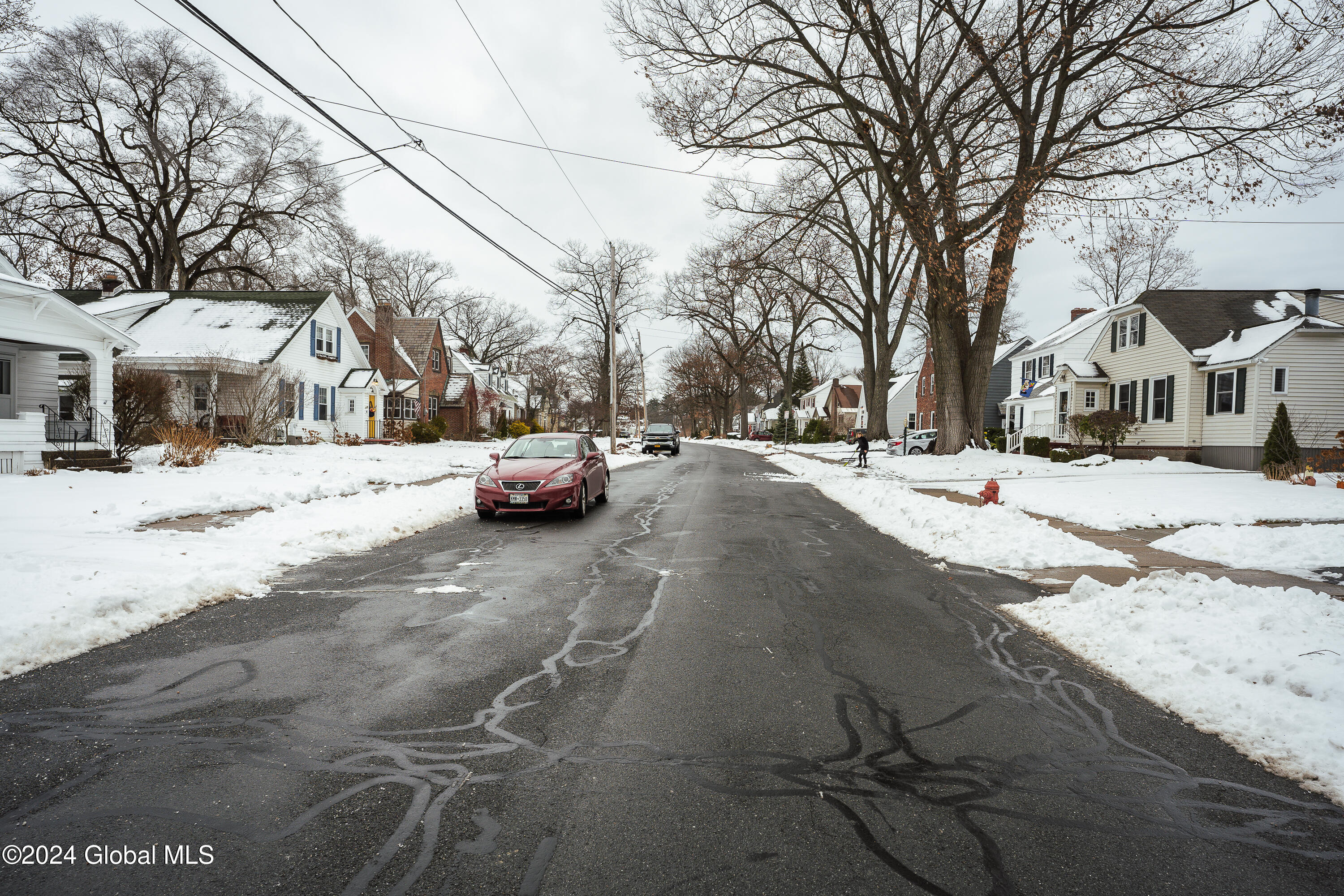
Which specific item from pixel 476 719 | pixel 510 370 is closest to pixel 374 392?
pixel 476 719

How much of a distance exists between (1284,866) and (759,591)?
4.70 meters

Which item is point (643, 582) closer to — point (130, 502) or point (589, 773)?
point (589, 773)

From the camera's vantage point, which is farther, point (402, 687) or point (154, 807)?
point (402, 687)

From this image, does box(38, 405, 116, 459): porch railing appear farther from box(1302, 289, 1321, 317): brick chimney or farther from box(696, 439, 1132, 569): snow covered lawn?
box(1302, 289, 1321, 317): brick chimney

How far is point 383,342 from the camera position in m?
43.8

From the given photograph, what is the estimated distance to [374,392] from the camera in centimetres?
3881

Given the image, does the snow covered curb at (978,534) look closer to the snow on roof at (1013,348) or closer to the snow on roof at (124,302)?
the snow on roof at (124,302)

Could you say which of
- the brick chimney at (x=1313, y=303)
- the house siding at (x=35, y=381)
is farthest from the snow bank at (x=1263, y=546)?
the house siding at (x=35, y=381)

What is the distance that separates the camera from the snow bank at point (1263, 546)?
8.05 metres

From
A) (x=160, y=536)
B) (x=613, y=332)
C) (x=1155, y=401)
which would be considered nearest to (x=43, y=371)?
(x=160, y=536)

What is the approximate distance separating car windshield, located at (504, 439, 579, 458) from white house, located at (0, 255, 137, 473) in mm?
11900

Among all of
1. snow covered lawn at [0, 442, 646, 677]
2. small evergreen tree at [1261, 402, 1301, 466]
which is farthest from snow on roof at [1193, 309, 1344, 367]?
snow covered lawn at [0, 442, 646, 677]

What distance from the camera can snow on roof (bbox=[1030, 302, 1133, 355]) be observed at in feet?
122

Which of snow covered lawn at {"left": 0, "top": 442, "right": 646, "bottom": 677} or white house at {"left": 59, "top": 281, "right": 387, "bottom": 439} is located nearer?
snow covered lawn at {"left": 0, "top": 442, "right": 646, "bottom": 677}
